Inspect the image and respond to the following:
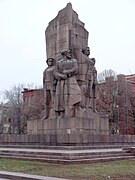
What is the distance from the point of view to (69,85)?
1842 cm

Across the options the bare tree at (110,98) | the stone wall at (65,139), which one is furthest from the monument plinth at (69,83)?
the bare tree at (110,98)

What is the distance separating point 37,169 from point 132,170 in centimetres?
319

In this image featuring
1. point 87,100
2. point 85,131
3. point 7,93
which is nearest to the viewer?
point 85,131

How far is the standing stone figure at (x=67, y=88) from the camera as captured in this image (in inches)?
721

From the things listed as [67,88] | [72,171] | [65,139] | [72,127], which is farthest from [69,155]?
[67,88]

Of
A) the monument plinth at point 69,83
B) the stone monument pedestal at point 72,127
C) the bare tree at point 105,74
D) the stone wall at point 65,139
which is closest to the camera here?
the stone wall at point 65,139

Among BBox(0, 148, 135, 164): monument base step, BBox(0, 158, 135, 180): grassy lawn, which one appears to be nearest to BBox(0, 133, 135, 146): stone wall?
BBox(0, 148, 135, 164): monument base step

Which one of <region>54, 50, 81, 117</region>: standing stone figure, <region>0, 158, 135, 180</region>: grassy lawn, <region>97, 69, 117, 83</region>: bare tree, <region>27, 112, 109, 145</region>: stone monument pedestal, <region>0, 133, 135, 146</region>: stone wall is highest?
<region>97, 69, 117, 83</region>: bare tree

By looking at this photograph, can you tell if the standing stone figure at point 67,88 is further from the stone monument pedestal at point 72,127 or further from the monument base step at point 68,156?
the monument base step at point 68,156

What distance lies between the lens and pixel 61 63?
18766mm

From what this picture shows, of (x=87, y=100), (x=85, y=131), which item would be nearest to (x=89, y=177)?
(x=85, y=131)

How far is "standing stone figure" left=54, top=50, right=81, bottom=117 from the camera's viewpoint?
60.1 ft

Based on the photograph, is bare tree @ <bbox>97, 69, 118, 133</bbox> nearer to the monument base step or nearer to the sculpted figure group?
the sculpted figure group

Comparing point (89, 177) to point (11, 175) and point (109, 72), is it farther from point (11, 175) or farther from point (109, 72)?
point (109, 72)
